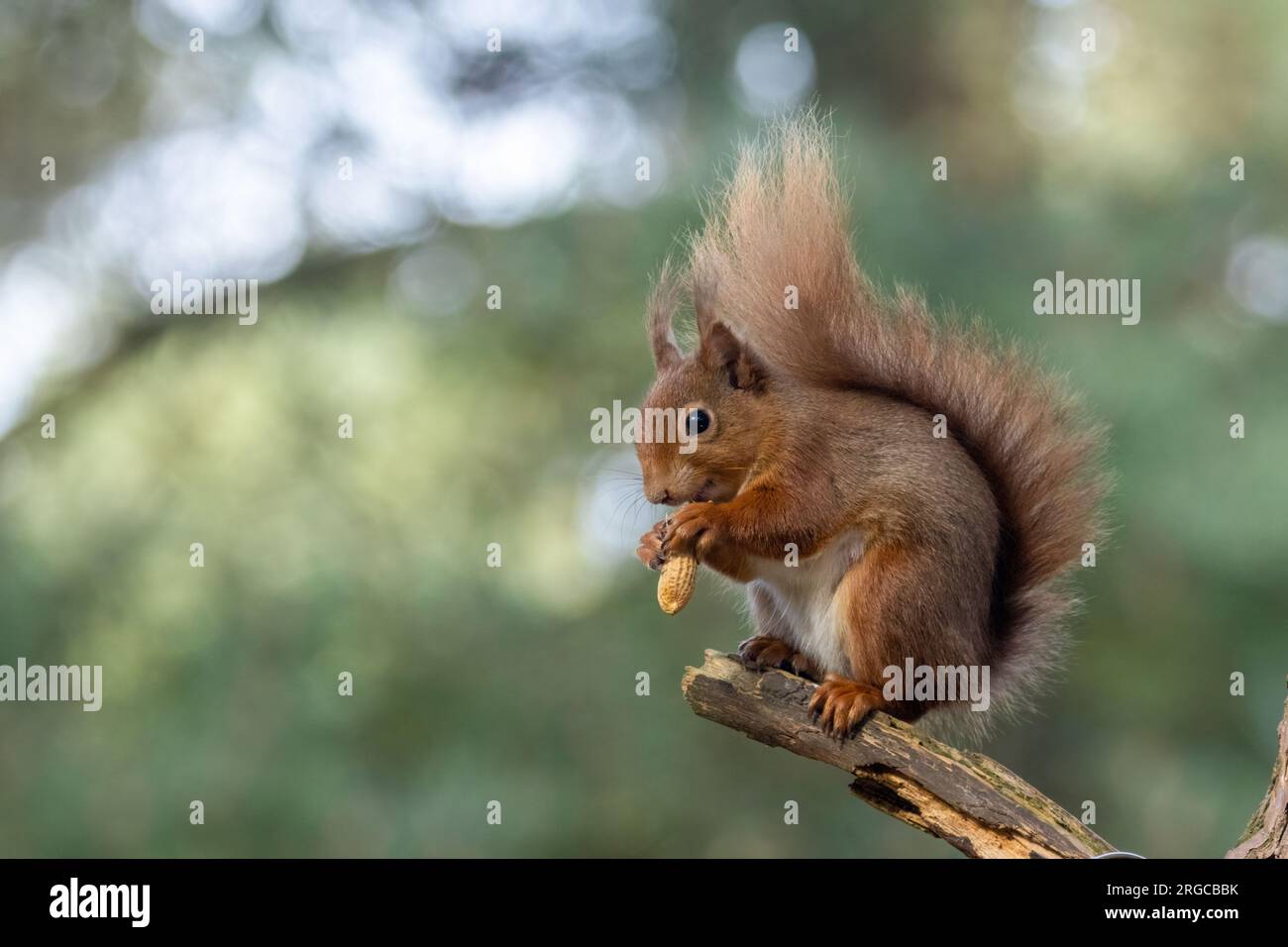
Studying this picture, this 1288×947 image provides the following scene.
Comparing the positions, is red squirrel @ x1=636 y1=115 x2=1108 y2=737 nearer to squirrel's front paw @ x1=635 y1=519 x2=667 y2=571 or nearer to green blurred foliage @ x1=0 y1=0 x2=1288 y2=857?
squirrel's front paw @ x1=635 y1=519 x2=667 y2=571

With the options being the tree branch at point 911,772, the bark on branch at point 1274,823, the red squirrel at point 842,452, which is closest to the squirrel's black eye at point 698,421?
the red squirrel at point 842,452

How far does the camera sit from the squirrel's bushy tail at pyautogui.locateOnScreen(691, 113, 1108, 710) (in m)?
2.47

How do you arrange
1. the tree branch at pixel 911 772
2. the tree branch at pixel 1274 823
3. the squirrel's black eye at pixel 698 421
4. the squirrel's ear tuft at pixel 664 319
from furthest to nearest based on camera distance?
the squirrel's ear tuft at pixel 664 319 < the squirrel's black eye at pixel 698 421 < the tree branch at pixel 911 772 < the tree branch at pixel 1274 823

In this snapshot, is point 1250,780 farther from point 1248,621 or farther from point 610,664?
point 610,664

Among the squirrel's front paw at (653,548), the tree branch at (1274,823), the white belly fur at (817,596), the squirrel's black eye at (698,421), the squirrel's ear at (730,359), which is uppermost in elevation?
the squirrel's ear at (730,359)

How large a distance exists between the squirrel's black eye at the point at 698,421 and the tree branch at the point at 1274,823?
1.07 m

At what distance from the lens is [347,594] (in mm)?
4188

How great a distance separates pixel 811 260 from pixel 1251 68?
296 cm

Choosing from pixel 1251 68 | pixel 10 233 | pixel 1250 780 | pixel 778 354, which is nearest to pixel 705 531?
pixel 778 354

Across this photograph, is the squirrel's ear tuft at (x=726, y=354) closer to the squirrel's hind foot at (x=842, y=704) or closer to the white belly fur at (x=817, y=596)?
the white belly fur at (x=817, y=596)

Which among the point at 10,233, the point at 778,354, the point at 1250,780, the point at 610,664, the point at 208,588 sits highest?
the point at 10,233

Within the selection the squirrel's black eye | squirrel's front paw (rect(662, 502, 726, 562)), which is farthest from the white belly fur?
the squirrel's black eye

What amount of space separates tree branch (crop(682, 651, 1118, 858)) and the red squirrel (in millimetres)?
179

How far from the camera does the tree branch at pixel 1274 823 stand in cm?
177
